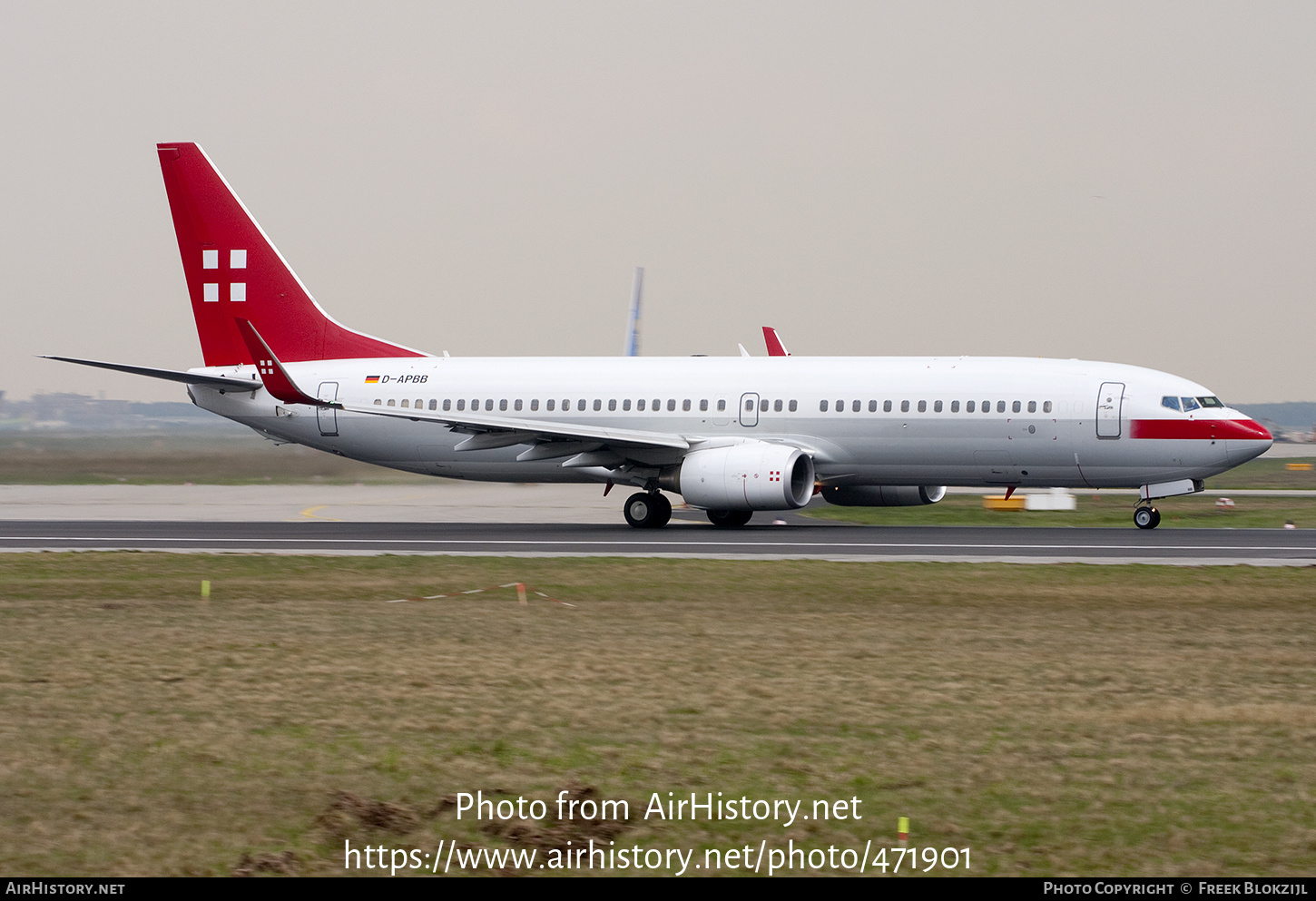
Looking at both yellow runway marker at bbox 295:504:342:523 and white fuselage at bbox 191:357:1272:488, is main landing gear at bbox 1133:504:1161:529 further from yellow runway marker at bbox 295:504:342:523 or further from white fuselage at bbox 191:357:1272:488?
yellow runway marker at bbox 295:504:342:523

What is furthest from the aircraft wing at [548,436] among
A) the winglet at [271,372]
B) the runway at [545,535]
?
the runway at [545,535]

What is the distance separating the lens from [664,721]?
996 centimetres

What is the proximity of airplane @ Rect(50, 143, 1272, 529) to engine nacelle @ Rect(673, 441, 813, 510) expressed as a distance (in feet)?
0.14

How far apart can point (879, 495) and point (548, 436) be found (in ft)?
25.9

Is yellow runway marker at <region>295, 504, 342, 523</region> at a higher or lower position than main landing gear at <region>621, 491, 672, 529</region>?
lower

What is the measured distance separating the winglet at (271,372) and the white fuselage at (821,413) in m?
1.70

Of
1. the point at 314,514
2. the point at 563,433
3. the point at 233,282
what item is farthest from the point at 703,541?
the point at 233,282

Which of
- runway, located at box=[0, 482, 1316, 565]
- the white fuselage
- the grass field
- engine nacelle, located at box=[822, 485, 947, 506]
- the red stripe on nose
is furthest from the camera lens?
engine nacelle, located at box=[822, 485, 947, 506]

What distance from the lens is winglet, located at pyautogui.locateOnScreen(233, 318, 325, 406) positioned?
100ft

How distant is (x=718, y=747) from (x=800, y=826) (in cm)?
179

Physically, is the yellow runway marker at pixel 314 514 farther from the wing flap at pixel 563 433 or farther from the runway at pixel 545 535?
the wing flap at pixel 563 433

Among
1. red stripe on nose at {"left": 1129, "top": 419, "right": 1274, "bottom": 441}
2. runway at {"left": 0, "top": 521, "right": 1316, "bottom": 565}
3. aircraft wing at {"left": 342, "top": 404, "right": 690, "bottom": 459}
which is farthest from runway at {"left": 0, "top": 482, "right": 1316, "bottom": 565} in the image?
red stripe on nose at {"left": 1129, "top": 419, "right": 1274, "bottom": 441}

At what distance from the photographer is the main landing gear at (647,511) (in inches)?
1232

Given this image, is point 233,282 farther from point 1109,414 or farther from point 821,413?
point 1109,414
